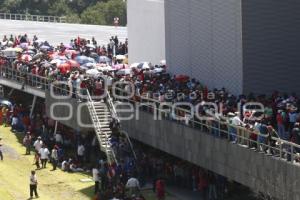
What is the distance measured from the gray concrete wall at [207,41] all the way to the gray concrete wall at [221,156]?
3810mm

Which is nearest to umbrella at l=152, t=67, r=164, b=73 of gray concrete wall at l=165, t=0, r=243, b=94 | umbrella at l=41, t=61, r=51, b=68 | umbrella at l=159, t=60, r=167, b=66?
gray concrete wall at l=165, t=0, r=243, b=94

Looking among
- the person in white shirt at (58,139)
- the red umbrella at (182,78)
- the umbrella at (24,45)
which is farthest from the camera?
the umbrella at (24,45)

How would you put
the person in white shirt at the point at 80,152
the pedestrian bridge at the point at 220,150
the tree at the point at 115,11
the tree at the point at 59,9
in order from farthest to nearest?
the tree at the point at 59,9 < the tree at the point at 115,11 < the person in white shirt at the point at 80,152 < the pedestrian bridge at the point at 220,150

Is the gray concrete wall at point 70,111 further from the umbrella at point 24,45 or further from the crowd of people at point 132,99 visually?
the umbrella at point 24,45

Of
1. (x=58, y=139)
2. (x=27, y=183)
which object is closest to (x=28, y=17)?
(x=58, y=139)

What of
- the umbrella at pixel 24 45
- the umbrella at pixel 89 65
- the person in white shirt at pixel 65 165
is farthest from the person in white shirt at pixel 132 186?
the umbrella at pixel 24 45

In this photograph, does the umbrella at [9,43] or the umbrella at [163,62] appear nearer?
the umbrella at [163,62]

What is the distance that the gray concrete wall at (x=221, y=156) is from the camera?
27.9m

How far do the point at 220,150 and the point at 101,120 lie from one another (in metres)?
8.74

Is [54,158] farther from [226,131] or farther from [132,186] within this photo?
[226,131]

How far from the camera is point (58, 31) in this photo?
7831 cm

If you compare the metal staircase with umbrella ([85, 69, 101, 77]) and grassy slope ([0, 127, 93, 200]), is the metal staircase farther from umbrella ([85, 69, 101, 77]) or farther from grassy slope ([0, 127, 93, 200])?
umbrella ([85, 69, 101, 77])

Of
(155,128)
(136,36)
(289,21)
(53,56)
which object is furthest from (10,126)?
(289,21)

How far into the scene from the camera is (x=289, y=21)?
3753 centimetres
